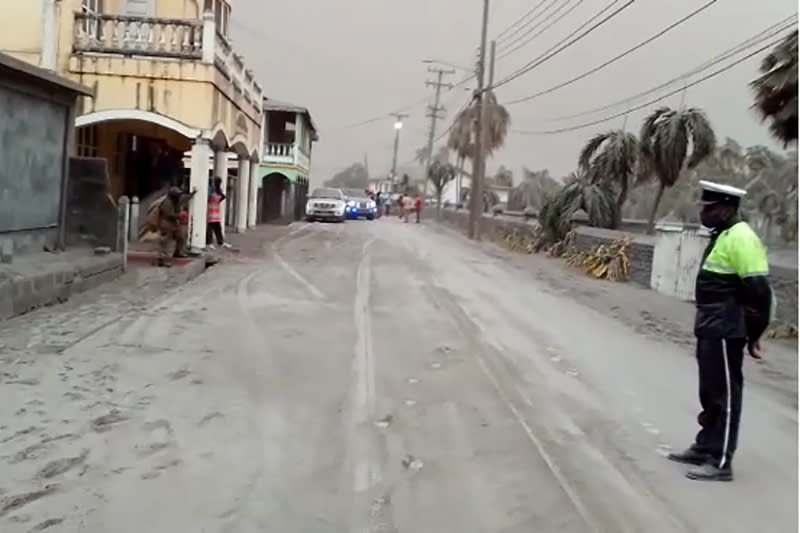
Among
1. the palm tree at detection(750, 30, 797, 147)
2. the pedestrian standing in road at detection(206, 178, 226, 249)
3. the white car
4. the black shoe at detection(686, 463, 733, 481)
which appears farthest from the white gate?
the white car

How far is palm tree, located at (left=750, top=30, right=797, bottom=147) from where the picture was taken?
14282 millimetres

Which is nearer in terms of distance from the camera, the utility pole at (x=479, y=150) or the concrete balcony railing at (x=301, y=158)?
the utility pole at (x=479, y=150)

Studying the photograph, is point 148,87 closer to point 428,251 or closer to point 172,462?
point 428,251

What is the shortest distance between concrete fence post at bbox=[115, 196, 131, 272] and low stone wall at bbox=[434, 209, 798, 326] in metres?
10.8

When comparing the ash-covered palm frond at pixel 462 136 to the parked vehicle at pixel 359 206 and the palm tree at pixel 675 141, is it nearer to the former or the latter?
the parked vehicle at pixel 359 206

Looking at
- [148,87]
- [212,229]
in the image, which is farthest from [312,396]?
[212,229]

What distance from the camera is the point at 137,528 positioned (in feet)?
14.7

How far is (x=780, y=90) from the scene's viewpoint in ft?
47.4

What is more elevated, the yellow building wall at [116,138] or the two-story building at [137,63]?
the two-story building at [137,63]

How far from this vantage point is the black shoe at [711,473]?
567 centimetres

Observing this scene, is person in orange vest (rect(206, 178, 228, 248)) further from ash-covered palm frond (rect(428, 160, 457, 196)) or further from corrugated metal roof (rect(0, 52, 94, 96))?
ash-covered palm frond (rect(428, 160, 457, 196))

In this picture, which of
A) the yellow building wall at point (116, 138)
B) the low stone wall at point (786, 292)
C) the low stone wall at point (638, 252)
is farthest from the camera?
the yellow building wall at point (116, 138)

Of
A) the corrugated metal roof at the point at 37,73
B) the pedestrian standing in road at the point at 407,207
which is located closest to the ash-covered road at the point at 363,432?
the corrugated metal roof at the point at 37,73

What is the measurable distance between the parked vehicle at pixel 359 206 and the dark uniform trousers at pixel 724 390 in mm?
47831
